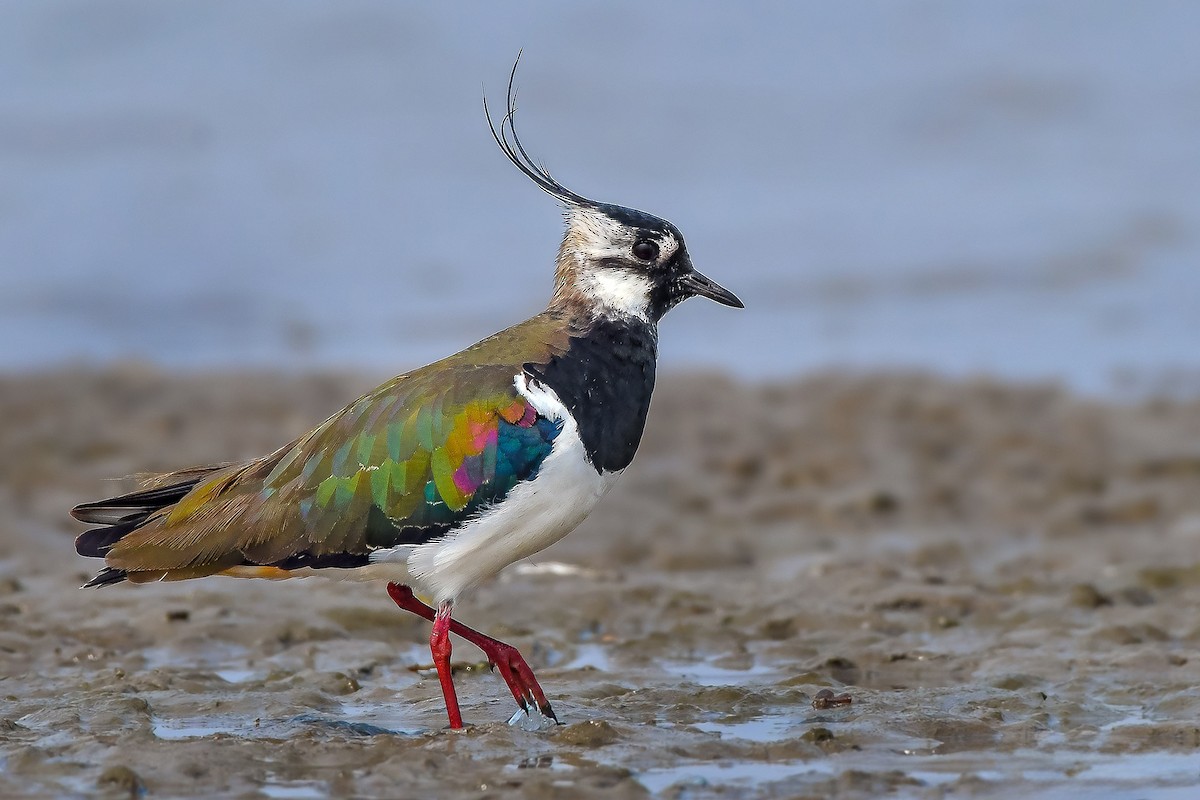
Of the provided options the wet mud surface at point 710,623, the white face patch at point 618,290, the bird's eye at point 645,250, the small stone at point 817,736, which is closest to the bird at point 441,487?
the white face patch at point 618,290

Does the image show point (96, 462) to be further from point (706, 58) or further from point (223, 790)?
point (706, 58)

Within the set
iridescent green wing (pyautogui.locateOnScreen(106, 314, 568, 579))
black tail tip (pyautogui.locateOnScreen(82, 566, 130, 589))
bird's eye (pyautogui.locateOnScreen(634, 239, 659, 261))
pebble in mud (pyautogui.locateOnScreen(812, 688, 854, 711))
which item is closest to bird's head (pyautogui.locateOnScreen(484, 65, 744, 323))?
bird's eye (pyautogui.locateOnScreen(634, 239, 659, 261))

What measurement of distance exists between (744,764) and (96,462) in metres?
6.71

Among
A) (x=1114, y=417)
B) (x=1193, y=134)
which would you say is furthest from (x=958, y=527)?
(x=1193, y=134)

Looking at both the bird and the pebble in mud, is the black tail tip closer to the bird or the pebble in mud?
the bird

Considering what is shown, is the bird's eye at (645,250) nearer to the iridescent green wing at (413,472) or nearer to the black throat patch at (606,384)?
the black throat patch at (606,384)

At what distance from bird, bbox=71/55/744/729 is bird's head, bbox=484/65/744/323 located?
18cm

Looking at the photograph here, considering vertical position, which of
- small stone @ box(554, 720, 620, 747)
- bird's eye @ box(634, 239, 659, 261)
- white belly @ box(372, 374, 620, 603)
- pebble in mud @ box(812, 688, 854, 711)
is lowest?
small stone @ box(554, 720, 620, 747)

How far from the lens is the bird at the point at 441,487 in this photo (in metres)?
6.30

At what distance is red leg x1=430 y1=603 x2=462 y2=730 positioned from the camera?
6.26 metres

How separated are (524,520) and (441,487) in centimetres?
34

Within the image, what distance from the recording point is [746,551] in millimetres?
9867

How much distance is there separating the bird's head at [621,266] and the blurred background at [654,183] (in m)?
6.50

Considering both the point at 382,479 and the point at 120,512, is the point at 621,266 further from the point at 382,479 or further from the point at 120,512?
the point at 120,512
